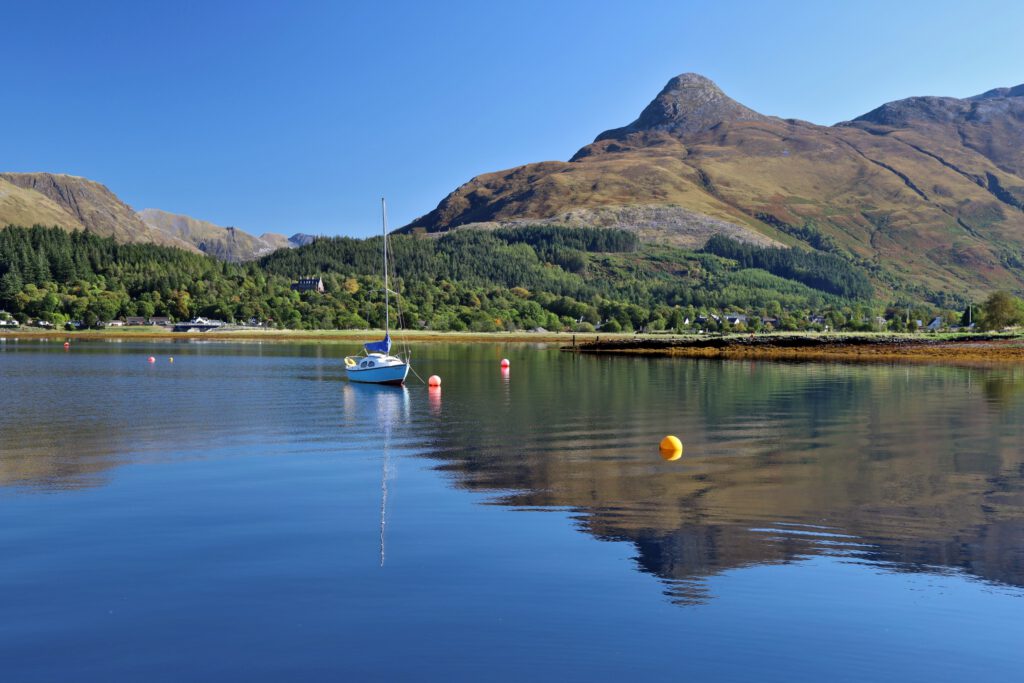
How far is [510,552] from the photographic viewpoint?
18.0 metres

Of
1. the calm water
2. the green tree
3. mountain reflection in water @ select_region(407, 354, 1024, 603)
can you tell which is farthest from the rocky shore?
the calm water

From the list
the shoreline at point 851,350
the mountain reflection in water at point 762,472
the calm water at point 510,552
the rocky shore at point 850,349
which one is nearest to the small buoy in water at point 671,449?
the mountain reflection in water at point 762,472

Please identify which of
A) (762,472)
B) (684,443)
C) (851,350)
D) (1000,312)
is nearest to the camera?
(762,472)

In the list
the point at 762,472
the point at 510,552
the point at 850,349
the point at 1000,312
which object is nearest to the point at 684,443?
the point at 762,472

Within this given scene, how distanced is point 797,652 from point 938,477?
16.3 m

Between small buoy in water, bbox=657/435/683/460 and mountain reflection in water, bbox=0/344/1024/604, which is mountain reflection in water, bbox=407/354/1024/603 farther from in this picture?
small buoy in water, bbox=657/435/683/460

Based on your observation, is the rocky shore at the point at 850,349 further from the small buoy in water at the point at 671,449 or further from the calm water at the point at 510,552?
the small buoy in water at the point at 671,449

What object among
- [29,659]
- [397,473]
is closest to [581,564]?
[29,659]

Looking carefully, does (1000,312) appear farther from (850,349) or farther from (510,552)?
(510,552)

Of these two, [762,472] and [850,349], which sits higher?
[850,349]

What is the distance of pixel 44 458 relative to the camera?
30.6 m

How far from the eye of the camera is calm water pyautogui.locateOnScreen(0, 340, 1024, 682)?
12.7 meters

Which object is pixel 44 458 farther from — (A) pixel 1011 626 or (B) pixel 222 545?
(A) pixel 1011 626

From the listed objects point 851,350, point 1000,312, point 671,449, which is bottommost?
point 671,449
